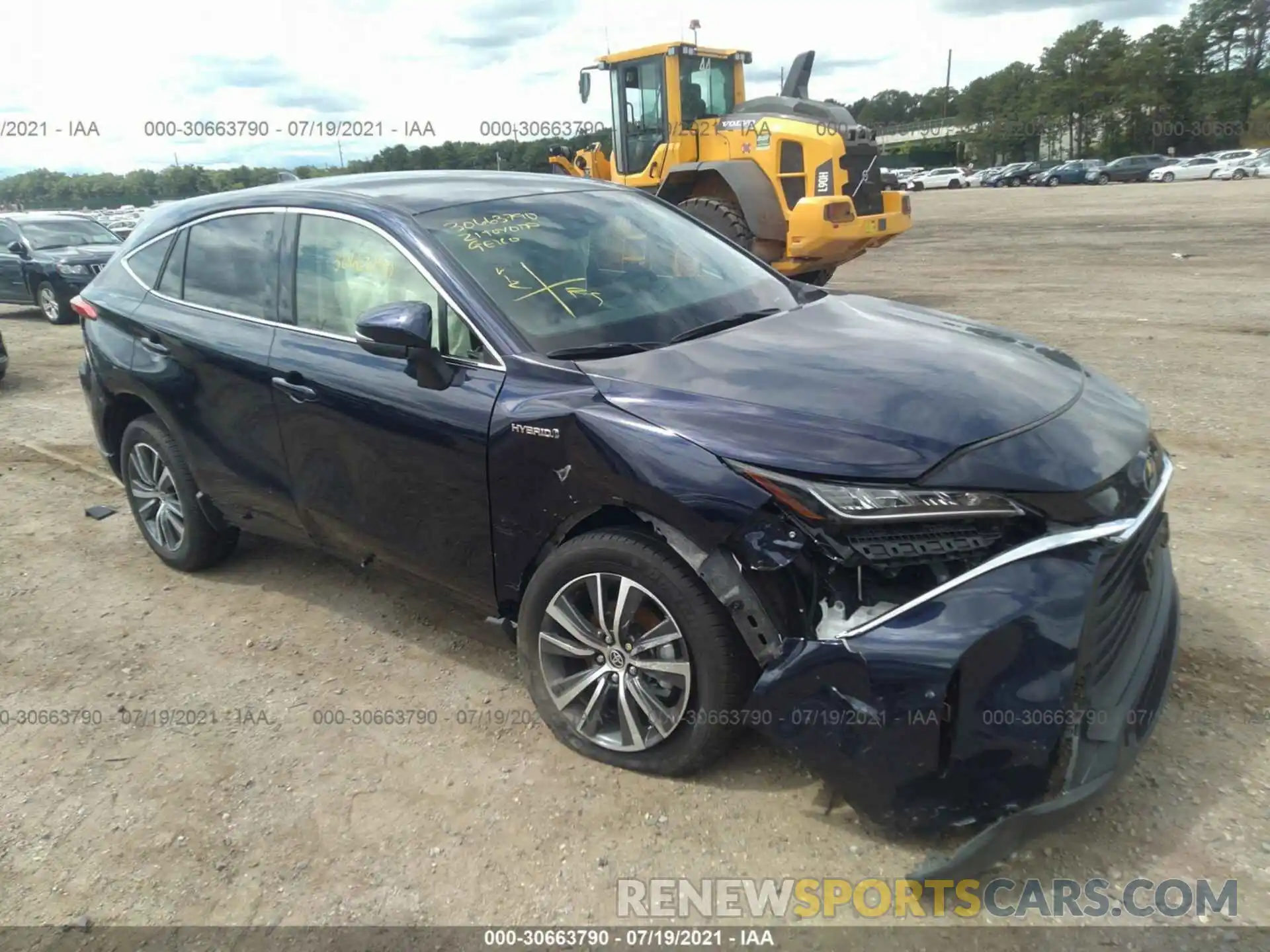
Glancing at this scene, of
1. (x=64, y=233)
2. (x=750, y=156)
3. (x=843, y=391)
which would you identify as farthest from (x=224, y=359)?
(x=64, y=233)

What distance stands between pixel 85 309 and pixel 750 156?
7836mm

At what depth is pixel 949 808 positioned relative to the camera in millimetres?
2398

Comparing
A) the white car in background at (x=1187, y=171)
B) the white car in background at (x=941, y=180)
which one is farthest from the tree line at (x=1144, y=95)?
the white car in background at (x=1187, y=171)

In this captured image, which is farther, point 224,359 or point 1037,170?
point 1037,170

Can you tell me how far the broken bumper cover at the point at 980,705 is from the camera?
232 centimetres

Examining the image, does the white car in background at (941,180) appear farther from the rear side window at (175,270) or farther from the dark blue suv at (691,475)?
the dark blue suv at (691,475)

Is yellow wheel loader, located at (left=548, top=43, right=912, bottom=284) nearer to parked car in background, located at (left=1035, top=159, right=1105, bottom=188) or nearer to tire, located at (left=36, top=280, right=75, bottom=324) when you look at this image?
tire, located at (left=36, top=280, right=75, bottom=324)

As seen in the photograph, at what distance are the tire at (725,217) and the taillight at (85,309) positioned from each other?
6.75 metres

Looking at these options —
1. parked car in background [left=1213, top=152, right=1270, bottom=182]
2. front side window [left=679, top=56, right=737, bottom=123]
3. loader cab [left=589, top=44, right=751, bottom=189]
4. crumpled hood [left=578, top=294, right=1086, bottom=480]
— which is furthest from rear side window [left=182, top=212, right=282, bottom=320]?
parked car in background [left=1213, top=152, right=1270, bottom=182]

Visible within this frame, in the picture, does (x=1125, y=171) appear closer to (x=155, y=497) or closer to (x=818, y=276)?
(x=818, y=276)

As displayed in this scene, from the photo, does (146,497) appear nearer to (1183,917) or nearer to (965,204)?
(1183,917)

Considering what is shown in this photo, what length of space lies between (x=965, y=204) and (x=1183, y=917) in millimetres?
34588

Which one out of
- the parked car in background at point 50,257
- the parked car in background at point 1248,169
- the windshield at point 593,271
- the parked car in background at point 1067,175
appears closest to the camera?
the windshield at point 593,271

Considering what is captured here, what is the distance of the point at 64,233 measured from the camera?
569 inches
